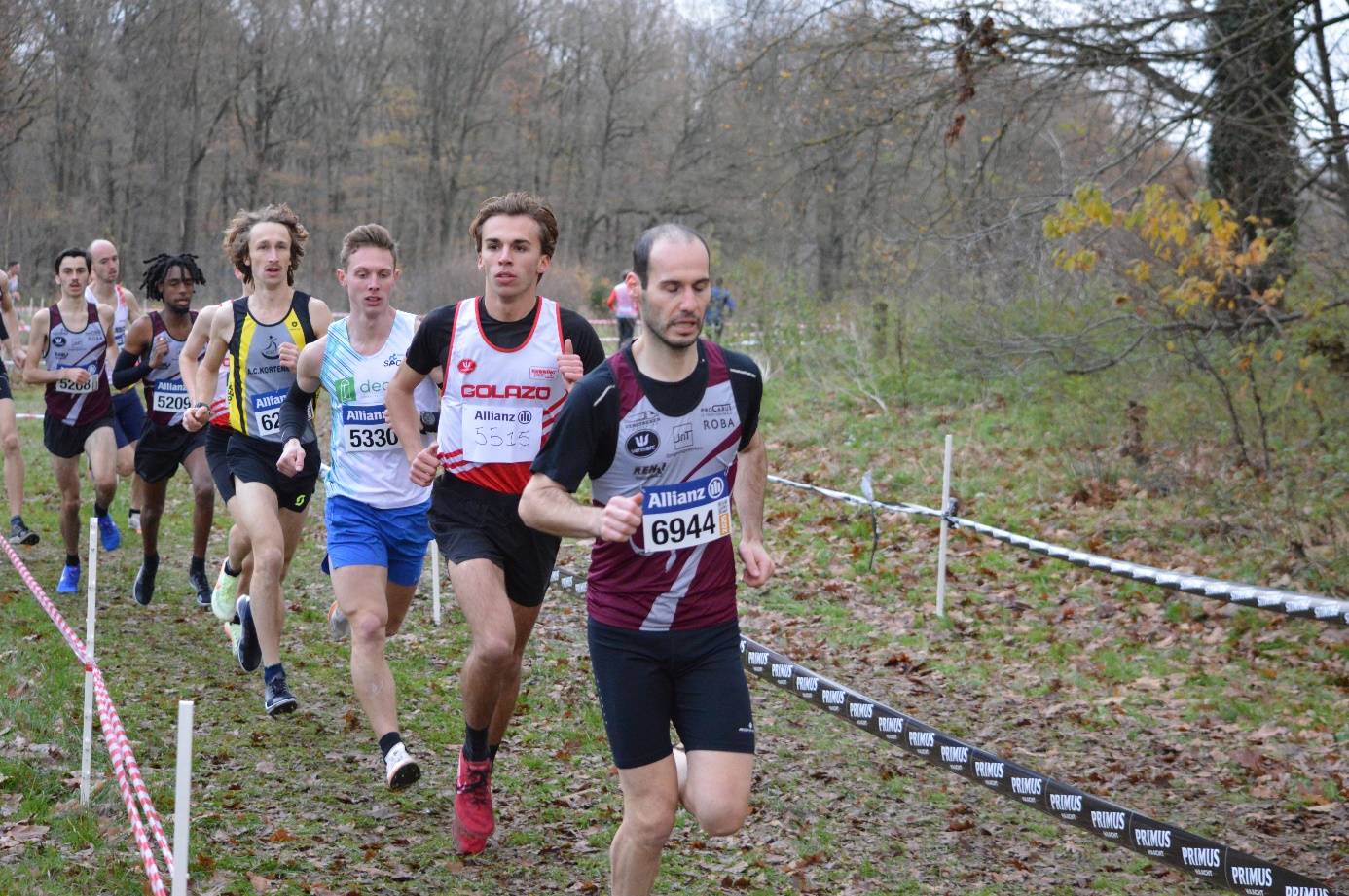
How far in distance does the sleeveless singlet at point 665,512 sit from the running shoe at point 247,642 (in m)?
3.31

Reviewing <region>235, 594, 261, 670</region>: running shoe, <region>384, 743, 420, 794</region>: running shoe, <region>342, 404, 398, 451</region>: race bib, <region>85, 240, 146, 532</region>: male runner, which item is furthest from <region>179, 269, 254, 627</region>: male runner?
<region>85, 240, 146, 532</region>: male runner

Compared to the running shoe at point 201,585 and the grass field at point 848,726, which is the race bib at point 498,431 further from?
the running shoe at point 201,585

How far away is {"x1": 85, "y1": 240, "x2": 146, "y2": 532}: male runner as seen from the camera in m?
9.73

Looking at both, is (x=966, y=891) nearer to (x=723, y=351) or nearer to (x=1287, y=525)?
(x=723, y=351)

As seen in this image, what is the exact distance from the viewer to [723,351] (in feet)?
12.6

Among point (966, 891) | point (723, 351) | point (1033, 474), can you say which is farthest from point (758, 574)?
point (1033, 474)

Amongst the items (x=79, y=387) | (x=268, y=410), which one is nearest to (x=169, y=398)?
(x=79, y=387)

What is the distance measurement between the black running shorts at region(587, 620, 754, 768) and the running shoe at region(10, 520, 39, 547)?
808 centimetres

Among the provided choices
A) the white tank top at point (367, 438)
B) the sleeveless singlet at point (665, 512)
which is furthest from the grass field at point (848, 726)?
the sleeveless singlet at point (665, 512)

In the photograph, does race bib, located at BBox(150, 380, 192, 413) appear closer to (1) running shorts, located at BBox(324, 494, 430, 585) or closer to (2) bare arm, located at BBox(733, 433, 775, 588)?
(1) running shorts, located at BBox(324, 494, 430, 585)

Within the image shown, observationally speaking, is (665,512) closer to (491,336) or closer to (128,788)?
(491,336)

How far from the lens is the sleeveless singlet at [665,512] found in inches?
140

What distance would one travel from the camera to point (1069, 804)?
4.43 meters

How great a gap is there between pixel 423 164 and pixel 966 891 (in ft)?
A: 130
